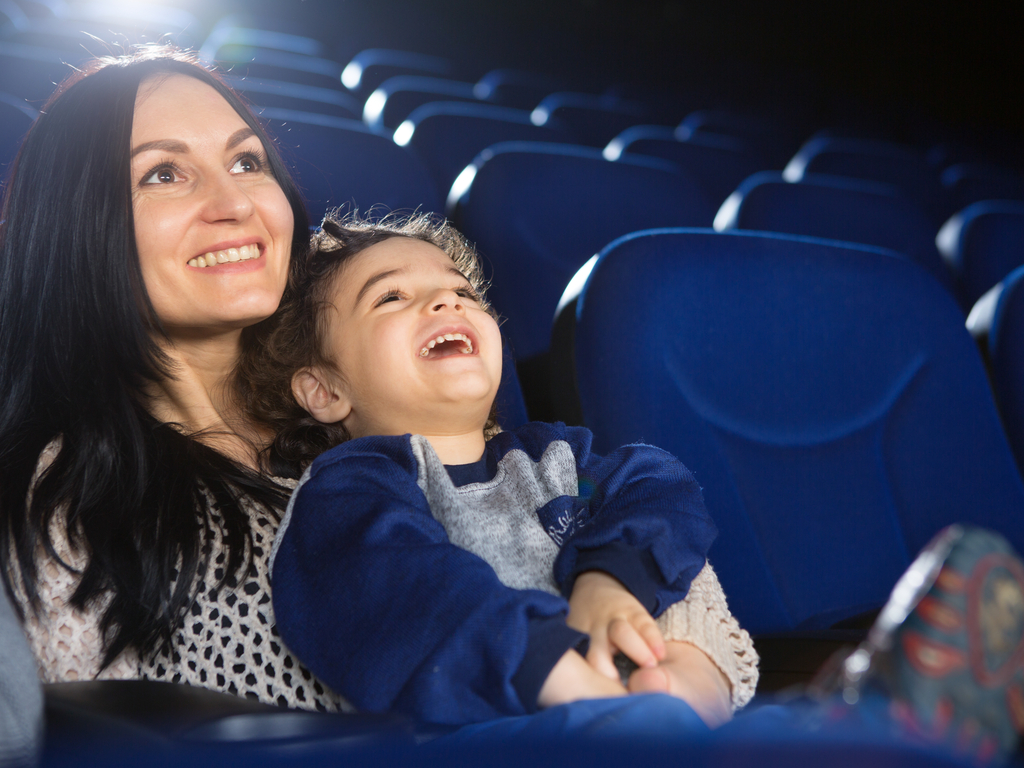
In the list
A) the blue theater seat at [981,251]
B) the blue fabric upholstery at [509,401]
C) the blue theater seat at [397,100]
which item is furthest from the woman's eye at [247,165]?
the blue theater seat at [981,251]

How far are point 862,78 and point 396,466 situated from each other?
4783mm

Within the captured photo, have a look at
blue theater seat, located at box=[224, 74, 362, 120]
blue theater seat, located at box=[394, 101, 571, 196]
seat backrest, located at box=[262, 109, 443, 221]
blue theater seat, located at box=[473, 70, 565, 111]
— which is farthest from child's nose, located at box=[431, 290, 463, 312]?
blue theater seat, located at box=[473, 70, 565, 111]

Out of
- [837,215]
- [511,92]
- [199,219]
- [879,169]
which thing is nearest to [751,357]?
[199,219]

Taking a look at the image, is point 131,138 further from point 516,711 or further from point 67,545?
point 516,711

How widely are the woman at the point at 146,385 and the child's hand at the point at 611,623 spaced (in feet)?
0.30

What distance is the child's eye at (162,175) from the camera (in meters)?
0.90

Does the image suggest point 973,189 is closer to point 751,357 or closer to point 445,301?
point 751,357

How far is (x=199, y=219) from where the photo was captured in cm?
88

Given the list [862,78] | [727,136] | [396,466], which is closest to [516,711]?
[396,466]

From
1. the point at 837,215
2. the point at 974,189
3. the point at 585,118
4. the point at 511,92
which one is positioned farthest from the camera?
the point at 511,92

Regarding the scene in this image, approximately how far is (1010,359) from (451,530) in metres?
0.84

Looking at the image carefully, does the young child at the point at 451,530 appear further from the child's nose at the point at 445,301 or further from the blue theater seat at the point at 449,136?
the blue theater seat at the point at 449,136

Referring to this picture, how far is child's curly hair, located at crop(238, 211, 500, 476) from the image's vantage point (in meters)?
0.95

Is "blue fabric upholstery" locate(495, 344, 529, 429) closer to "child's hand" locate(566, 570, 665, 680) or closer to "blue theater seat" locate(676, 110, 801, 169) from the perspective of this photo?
"child's hand" locate(566, 570, 665, 680)
